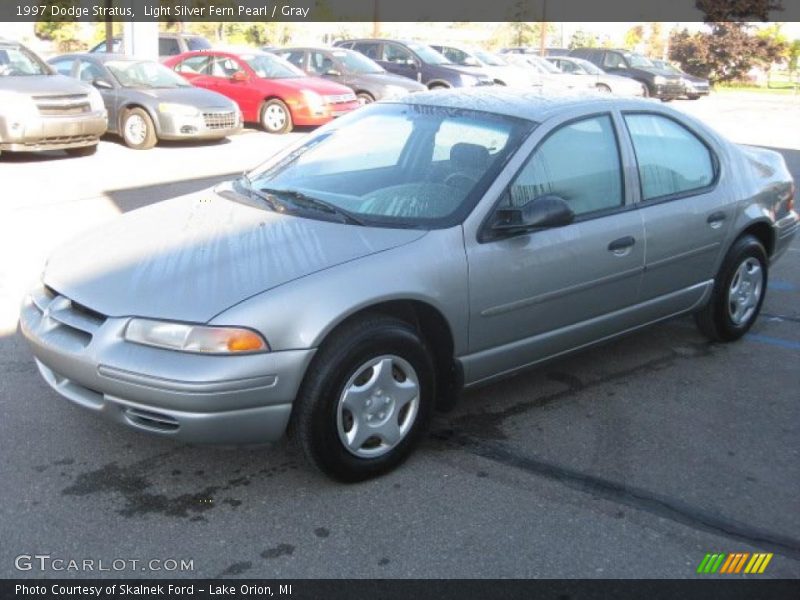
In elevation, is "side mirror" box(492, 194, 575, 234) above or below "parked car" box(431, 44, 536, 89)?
below

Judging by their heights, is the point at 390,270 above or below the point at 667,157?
below

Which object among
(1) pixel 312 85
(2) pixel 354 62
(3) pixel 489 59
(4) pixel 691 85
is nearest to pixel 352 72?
(2) pixel 354 62

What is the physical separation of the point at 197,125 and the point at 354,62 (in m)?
5.67

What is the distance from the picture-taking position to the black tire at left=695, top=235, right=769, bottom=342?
17.5 feet

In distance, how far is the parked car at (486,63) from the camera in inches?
848

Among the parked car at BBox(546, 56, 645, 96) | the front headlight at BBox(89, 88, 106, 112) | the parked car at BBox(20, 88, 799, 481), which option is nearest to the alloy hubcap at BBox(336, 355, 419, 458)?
the parked car at BBox(20, 88, 799, 481)

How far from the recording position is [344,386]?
3.53 metres

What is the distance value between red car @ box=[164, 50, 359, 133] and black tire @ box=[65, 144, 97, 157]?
3.60m

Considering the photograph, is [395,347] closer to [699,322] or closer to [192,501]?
[192,501]

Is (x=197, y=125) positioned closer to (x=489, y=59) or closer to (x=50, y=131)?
(x=50, y=131)

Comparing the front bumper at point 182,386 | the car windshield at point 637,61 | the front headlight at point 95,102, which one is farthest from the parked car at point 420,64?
the front bumper at point 182,386

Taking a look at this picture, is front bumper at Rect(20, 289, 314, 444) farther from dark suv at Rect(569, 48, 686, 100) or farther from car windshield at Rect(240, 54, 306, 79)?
dark suv at Rect(569, 48, 686, 100)

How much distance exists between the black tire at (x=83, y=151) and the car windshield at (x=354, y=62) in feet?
21.0
